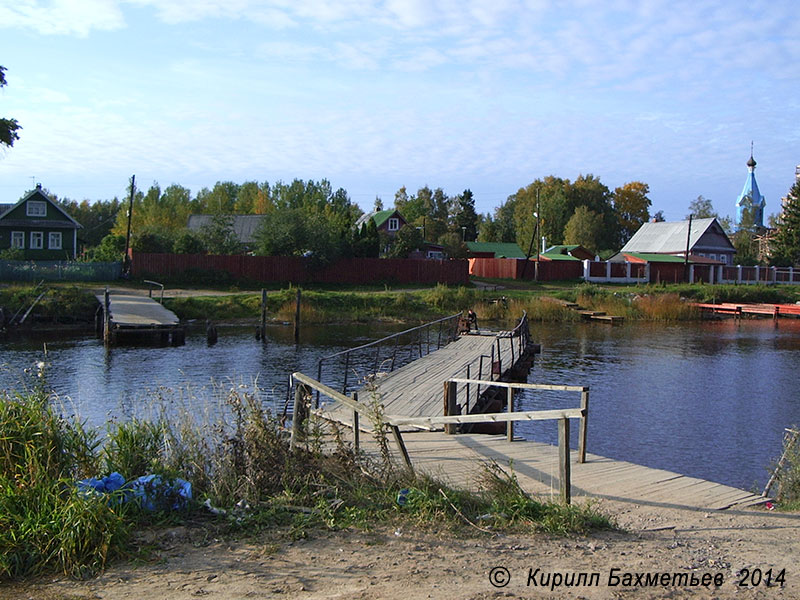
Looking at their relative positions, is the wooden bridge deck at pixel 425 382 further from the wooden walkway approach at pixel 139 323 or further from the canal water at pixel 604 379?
the wooden walkway approach at pixel 139 323

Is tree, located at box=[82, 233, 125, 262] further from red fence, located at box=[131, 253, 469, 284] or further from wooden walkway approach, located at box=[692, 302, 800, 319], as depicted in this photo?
wooden walkway approach, located at box=[692, 302, 800, 319]

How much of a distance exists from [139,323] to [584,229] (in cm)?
7688

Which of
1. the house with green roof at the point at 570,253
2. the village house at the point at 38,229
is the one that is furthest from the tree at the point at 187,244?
the house with green roof at the point at 570,253

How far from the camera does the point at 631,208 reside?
11288cm

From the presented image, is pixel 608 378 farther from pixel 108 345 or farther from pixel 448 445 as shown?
pixel 108 345

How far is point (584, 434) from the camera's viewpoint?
1117 cm

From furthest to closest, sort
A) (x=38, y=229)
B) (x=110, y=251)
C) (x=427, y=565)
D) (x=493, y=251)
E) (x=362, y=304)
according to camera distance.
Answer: (x=493, y=251) → (x=38, y=229) → (x=110, y=251) → (x=362, y=304) → (x=427, y=565)

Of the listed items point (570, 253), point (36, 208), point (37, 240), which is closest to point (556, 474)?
point (37, 240)

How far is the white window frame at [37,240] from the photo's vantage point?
59219 millimetres

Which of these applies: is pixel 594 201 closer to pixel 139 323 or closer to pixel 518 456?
pixel 139 323

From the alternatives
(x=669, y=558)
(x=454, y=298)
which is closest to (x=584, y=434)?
(x=669, y=558)

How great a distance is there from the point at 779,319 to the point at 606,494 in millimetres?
54219

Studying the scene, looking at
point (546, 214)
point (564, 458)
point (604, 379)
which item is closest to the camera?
point (564, 458)

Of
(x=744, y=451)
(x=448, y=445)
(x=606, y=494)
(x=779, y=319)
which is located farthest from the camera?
(x=779, y=319)
